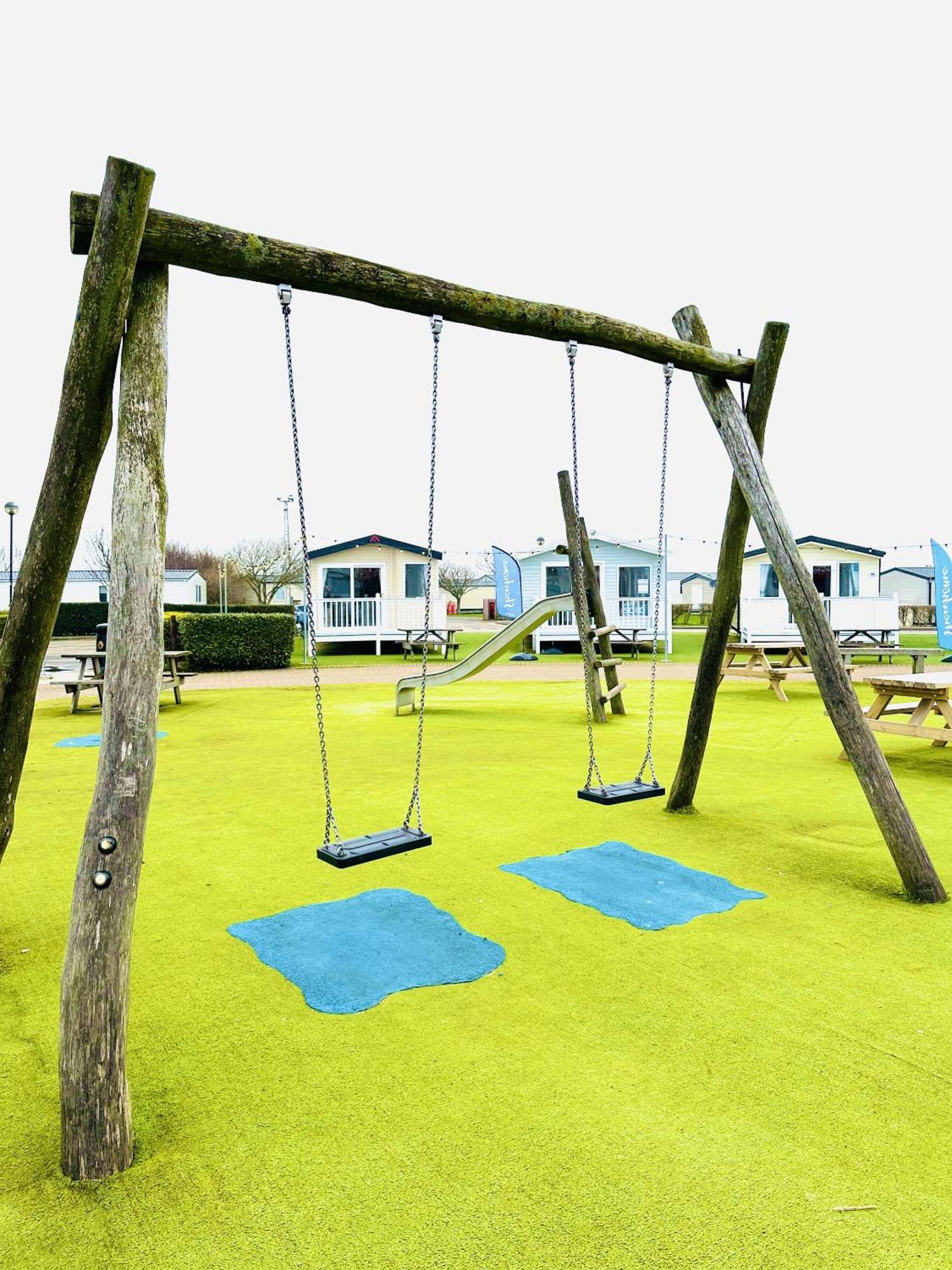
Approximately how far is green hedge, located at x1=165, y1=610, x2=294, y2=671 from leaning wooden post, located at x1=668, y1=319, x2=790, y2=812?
13327mm

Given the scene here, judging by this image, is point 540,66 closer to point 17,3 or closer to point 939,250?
point 17,3

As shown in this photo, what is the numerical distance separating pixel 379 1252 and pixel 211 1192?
473 mm

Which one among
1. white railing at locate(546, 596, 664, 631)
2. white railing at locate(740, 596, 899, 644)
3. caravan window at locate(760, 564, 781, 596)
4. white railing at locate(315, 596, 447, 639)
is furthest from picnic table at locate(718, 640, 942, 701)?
white railing at locate(315, 596, 447, 639)

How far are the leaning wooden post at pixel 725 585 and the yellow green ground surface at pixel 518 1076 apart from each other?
1.73ft

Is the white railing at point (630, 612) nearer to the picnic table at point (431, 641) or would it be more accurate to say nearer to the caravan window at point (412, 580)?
the picnic table at point (431, 641)

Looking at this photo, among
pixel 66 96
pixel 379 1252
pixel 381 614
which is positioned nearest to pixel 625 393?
pixel 66 96

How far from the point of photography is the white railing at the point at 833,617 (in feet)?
70.2

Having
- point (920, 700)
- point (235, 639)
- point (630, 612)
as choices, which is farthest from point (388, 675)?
point (920, 700)

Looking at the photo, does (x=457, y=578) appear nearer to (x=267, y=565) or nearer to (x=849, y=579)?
(x=267, y=565)

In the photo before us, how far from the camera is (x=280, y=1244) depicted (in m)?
1.69

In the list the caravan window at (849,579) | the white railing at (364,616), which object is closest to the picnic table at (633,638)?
the white railing at (364,616)

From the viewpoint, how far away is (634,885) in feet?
13.1

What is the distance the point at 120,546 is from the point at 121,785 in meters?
0.71

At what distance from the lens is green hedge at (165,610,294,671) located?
17344 mm
